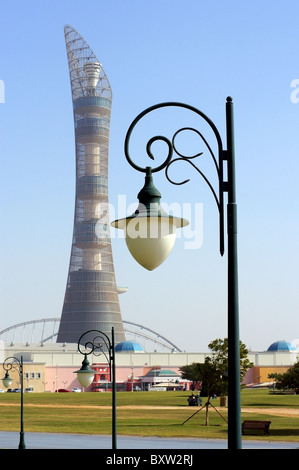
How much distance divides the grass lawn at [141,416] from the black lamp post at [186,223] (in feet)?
157

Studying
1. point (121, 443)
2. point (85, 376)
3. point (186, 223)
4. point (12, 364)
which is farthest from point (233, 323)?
point (12, 364)

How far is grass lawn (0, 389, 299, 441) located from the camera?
6562 centimetres

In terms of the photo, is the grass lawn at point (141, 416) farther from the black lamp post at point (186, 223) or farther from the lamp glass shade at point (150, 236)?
the lamp glass shade at point (150, 236)

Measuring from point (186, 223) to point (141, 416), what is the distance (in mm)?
75903

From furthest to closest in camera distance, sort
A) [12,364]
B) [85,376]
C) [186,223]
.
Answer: [12,364] < [85,376] < [186,223]

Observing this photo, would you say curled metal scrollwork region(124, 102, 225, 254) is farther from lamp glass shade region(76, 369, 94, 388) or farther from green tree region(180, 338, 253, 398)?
green tree region(180, 338, 253, 398)

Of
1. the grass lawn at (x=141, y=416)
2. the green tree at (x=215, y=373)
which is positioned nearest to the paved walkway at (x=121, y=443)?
the grass lawn at (x=141, y=416)

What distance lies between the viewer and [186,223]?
12.0 meters

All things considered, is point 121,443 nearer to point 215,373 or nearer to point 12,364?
point 12,364

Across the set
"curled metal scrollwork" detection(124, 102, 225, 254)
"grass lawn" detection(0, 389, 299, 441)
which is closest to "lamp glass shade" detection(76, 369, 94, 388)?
"curled metal scrollwork" detection(124, 102, 225, 254)

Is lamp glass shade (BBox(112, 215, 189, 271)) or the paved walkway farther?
the paved walkway

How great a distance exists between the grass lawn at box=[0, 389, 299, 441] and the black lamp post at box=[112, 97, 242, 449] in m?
47.8

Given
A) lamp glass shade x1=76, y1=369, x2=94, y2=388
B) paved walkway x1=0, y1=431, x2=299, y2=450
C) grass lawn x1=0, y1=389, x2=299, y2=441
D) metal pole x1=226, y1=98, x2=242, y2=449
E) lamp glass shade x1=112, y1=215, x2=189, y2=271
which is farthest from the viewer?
grass lawn x1=0, y1=389, x2=299, y2=441

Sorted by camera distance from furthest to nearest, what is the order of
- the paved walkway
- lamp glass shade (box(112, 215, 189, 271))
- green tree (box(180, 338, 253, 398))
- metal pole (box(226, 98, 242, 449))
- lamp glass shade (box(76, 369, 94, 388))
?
green tree (box(180, 338, 253, 398)) → the paved walkway → lamp glass shade (box(76, 369, 94, 388)) → metal pole (box(226, 98, 242, 449)) → lamp glass shade (box(112, 215, 189, 271))
